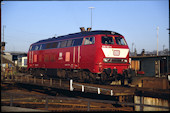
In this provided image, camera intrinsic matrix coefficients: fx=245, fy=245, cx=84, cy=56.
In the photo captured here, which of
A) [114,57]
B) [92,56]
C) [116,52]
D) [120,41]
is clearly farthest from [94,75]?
[120,41]

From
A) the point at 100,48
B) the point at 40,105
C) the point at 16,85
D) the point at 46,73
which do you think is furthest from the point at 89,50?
the point at 16,85

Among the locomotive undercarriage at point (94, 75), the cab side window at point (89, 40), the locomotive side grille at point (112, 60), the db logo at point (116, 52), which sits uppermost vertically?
the cab side window at point (89, 40)

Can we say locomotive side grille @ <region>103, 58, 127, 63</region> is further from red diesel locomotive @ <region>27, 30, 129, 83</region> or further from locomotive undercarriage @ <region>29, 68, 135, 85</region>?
locomotive undercarriage @ <region>29, 68, 135, 85</region>

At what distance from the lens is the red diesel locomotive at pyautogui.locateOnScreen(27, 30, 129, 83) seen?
21.0 meters

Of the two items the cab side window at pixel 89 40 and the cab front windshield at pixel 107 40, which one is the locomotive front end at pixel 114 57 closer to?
the cab front windshield at pixel 107 40

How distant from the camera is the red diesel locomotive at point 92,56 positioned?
21.0m

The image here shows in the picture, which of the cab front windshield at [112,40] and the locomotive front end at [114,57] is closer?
the locomotive front end at [114,57]

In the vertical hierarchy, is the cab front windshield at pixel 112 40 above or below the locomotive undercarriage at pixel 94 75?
above

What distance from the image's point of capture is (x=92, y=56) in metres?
21.4

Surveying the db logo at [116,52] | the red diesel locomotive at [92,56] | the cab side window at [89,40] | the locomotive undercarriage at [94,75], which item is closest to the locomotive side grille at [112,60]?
the red diesel locomotive at [92,56]

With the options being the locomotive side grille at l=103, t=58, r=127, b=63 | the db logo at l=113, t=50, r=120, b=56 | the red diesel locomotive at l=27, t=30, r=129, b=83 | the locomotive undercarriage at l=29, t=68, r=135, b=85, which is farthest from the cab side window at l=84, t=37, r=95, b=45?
the locomotive undercarriage at l=29, t=68, r=135, b=85

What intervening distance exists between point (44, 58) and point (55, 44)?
3.06 metres

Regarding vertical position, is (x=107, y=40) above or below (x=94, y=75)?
above

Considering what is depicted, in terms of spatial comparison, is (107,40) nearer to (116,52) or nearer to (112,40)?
(112,40)
